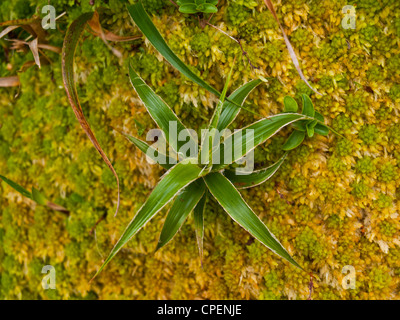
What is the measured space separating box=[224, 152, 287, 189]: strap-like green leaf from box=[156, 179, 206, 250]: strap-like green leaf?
0.44 ft

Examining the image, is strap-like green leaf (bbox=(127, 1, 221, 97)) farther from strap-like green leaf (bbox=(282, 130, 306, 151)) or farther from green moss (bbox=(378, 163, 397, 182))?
green moss (bbox=(378, 163, 397, 182))

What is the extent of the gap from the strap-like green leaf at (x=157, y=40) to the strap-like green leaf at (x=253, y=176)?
311mm

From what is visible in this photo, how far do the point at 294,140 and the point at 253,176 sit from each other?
19cm

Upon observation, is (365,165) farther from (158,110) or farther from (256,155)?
(158,110)

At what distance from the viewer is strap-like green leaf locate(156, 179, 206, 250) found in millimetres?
1146

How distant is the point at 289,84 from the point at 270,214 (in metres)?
0.50

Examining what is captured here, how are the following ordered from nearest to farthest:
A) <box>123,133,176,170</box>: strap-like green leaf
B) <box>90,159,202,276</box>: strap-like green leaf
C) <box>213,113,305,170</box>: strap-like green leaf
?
<box>90,159,202,276</box>: strap-like green leaf < <box>213,113,305,170</box>: strap-like green leaf < <box>123,133,176,170</box>: strap-like green leaf

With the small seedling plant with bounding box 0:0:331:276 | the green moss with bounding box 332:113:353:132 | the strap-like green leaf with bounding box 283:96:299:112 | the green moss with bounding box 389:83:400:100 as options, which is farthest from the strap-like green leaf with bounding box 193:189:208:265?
the green moss with bounding box 389:83:400:100

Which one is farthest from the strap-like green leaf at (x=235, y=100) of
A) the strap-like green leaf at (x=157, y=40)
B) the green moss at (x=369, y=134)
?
the green moss at (x=369, y=134)

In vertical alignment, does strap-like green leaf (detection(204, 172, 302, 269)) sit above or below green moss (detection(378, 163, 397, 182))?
below

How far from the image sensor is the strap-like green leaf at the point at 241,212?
1034 mm

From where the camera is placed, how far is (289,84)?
124 centimetres

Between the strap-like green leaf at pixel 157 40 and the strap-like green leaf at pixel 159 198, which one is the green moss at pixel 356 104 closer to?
the strap-like green leaf at pixel 157 40

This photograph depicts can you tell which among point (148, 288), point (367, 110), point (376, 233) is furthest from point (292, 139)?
point (148, 288)
